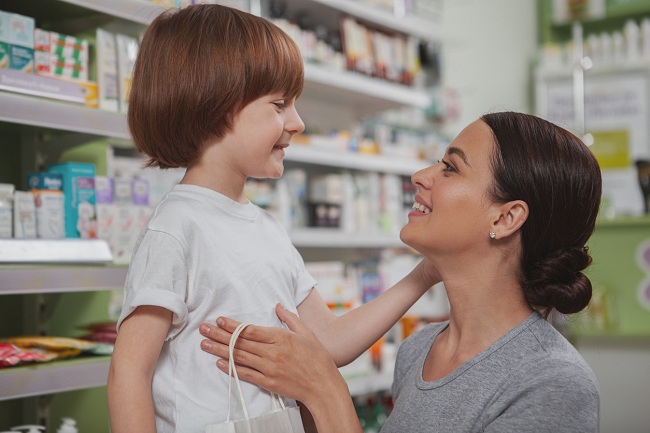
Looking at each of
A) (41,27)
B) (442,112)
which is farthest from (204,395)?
(442,112)

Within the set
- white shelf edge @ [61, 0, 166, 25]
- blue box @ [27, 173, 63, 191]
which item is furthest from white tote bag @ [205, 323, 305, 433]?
white shelf edge @ [61, 0, 166, 25]

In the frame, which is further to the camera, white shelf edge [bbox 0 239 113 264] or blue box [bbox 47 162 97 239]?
blue box [bbox 47 162 97 239]

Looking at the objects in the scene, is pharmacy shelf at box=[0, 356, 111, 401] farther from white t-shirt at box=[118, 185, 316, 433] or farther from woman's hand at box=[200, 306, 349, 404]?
woman's hand at box=[200, 306, 349, 404]

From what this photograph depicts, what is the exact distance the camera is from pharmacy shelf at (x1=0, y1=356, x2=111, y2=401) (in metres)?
1.88

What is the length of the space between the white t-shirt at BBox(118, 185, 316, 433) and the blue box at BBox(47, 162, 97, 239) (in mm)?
836

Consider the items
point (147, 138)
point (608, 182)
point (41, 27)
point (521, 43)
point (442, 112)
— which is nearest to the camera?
point (147, 138)

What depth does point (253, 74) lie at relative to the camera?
1.47 metres

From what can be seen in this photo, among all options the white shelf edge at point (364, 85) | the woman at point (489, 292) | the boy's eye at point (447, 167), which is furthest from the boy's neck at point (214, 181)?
the white shelf edge at point (364, 85)

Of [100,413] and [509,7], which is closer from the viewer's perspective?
[100,413]

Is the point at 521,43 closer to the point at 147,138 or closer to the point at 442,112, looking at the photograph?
the point at 442,112

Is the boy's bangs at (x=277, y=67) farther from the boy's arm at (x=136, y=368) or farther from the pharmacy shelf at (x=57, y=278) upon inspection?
the pharmacy shelf at (x=57, y=278)

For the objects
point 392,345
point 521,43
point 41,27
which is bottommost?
point 392,345

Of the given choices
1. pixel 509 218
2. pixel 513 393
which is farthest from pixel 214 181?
pixel 513 393

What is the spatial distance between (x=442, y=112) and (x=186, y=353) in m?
4.31
